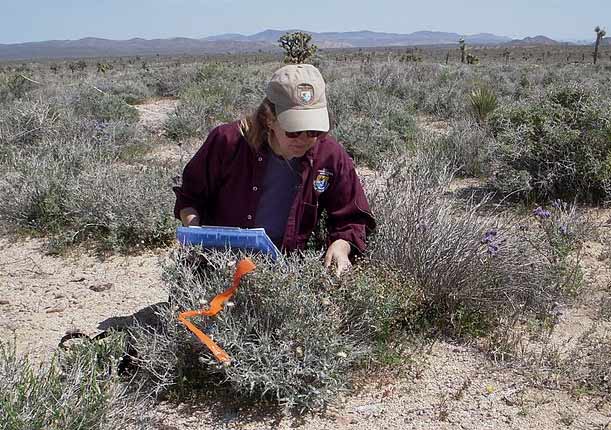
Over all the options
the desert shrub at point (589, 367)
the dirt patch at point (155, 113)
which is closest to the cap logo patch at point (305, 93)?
the desert shrub at point (589, 367)

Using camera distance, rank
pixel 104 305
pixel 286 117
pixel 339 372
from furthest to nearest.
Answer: pixel 104 305, pixel 339 372, pixel 286 117

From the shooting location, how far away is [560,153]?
5.50m

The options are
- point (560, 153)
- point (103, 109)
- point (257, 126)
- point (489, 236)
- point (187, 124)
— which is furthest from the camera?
point (103, 109)

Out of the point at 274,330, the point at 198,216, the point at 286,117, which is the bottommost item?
the point at 274,330

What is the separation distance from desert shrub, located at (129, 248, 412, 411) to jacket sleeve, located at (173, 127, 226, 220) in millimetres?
263

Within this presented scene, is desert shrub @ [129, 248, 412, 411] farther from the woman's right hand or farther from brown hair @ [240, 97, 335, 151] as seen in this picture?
brown hair @ [240, 97, 335, 151]

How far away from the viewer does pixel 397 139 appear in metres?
7.61

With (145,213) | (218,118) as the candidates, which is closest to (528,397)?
(145,213)

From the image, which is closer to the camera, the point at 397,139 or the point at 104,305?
the point at 104,305

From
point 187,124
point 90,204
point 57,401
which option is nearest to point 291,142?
point 57,401

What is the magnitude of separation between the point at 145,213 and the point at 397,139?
3893 millimetres

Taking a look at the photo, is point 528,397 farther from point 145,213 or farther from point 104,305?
point 145,213

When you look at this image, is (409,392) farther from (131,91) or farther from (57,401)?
(131,91)

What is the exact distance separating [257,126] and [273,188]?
0.98 feet
